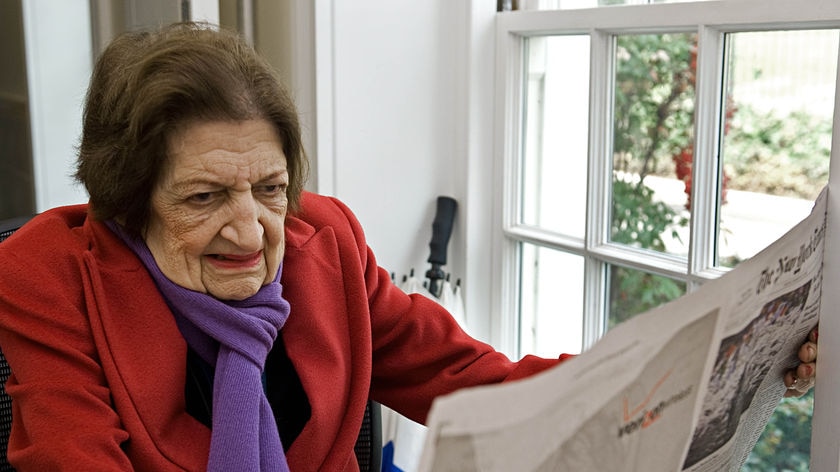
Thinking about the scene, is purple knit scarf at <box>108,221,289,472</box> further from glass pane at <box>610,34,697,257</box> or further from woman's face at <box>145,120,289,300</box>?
glass pane at <box>610,34,697,257</box>

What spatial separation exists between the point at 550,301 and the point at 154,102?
4.17 ft

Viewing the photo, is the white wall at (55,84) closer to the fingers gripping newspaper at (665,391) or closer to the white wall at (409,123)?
the white wall at (409,123)

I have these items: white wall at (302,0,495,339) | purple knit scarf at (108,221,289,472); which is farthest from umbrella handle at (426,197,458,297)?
purple knit scarf at (108,221,289,472)

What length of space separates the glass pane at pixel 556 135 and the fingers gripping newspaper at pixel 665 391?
0.98 metres

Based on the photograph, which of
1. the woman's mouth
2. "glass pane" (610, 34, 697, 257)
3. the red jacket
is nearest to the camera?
the red jacket

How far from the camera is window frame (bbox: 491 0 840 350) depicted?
5.04 feet

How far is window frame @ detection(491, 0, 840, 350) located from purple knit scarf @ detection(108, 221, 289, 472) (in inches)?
34.1

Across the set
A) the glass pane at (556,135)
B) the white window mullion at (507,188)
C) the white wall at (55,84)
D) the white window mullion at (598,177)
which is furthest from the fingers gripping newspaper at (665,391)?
the white wall at (55,84)

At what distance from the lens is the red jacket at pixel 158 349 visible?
3.32ft

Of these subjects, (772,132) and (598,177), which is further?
(598,177)

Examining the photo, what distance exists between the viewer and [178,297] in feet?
3.71

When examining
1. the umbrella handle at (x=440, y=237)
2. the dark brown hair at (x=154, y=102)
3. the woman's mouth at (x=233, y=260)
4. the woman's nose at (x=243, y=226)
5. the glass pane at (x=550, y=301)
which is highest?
the dark brown hair at (x=154, y=102)

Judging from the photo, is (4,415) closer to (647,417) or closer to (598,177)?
(647,417)

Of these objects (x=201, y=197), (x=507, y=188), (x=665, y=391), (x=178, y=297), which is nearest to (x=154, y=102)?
(x=201, y=197)
